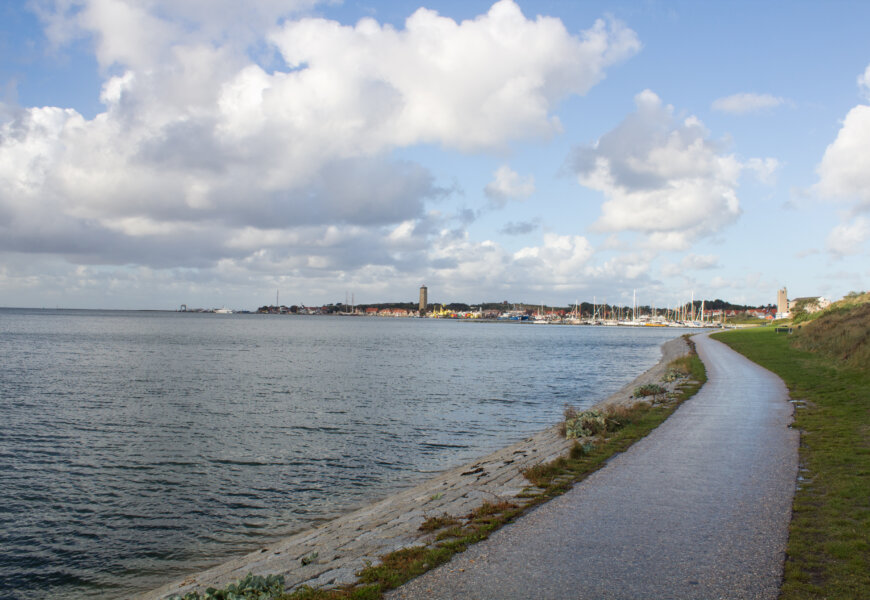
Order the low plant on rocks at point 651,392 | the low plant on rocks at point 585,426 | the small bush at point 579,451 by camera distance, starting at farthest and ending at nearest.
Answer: the low plant on rocks at point 651,392 → the low plant on rocks at point 585,426 → the small bush at point 579,451

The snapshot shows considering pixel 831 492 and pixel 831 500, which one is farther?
pixel 831 492

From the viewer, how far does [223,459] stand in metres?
18.5

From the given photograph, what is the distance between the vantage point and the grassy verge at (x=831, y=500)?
634 cm

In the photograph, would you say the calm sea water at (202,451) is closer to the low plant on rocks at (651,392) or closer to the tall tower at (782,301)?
the low plant on rocks at (651,392)

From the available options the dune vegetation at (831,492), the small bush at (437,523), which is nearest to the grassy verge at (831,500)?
the dune vegetation at (831,492)

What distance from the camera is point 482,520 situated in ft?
28.8

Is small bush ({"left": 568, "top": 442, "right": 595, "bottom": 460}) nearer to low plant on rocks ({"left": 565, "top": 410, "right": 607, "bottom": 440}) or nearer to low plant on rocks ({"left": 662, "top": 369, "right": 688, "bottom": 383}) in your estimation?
low plant on rocks ({"left": 565, "top": 410, "right": 607, "bottom": 440})

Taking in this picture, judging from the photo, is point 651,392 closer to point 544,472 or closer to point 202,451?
point 544,472

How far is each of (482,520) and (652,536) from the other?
2.41 m

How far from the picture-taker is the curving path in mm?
6277

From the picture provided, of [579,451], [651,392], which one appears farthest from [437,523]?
[651,392]

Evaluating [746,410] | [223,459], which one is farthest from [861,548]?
[223,459]

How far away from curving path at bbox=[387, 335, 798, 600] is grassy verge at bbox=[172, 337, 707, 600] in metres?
0.24

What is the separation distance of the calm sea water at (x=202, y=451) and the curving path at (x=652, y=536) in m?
6.51
